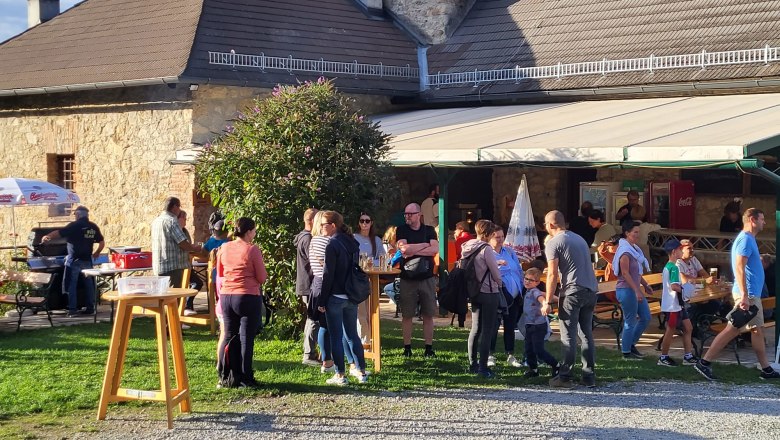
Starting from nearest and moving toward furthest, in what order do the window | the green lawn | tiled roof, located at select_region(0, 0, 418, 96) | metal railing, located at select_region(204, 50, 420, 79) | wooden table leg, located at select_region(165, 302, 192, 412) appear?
wooden table leg, located at select_region(165, 302, 192, 412) → the green lawn → metal railing, located at select_region(204, 50, 420, 79) → tiled roof, located at select_region(0, 0, 418, 96) → the window

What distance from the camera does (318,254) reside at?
8523 mm

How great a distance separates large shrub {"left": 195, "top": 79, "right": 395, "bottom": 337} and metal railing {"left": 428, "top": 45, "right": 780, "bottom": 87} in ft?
17.9

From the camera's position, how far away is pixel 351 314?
28.1 ft

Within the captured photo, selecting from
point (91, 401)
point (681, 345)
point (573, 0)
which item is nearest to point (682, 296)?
point (681, 345)

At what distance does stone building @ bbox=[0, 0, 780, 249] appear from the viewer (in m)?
14.6

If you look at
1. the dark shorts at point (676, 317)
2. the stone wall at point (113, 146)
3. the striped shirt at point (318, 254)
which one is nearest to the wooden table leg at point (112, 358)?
the striped shirt at point (318, 254)

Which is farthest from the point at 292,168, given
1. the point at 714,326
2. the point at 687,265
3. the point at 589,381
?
the point at 714,326

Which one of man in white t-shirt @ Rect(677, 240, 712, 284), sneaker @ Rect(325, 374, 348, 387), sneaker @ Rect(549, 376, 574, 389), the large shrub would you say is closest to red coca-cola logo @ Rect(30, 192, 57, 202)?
→ the large shrub

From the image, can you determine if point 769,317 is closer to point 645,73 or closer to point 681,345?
point 681,345

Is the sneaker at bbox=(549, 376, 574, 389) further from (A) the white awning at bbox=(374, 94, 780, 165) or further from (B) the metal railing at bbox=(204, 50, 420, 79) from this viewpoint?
(B) the metal railing at bbox=(204, 50, 420, 79)

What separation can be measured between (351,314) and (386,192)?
195cm

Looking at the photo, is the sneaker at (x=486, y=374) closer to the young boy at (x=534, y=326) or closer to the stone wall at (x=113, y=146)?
the young boy at (x=534, y=326)

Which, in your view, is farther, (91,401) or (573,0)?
(573,0)

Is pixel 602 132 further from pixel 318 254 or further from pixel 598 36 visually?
pixel 598 36
